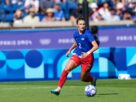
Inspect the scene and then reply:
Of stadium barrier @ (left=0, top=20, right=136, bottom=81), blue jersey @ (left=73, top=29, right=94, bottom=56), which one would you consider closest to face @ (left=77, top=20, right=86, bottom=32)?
blue jersey @ (left=73, top=29, right=94, bottom=56)

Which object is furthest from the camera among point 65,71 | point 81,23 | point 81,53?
point 81,53

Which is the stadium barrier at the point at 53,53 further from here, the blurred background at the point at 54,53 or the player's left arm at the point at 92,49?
the player's left arm at the point at 92,49

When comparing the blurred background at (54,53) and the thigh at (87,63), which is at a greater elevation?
the thigh at (87,63)

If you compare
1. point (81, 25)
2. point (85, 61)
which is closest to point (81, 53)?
point (85, 61)

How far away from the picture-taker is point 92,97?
40.8ft

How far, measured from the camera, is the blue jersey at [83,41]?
12645mm

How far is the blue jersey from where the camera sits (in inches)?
498

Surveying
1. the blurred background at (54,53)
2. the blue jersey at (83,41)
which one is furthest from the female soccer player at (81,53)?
the blurred background at (54,53)

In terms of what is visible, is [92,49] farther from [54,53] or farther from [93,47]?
[54,53]

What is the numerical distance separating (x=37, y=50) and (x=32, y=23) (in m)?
3.26

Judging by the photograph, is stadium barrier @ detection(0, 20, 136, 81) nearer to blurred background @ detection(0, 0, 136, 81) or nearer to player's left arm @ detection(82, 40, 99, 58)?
blurred background @ detection(0, 0, 136, 81)

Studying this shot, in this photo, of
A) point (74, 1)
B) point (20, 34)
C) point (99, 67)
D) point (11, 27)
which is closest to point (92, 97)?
point (99, 67)

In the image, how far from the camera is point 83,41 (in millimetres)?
12734

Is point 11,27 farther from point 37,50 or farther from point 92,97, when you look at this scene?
point 92,97
